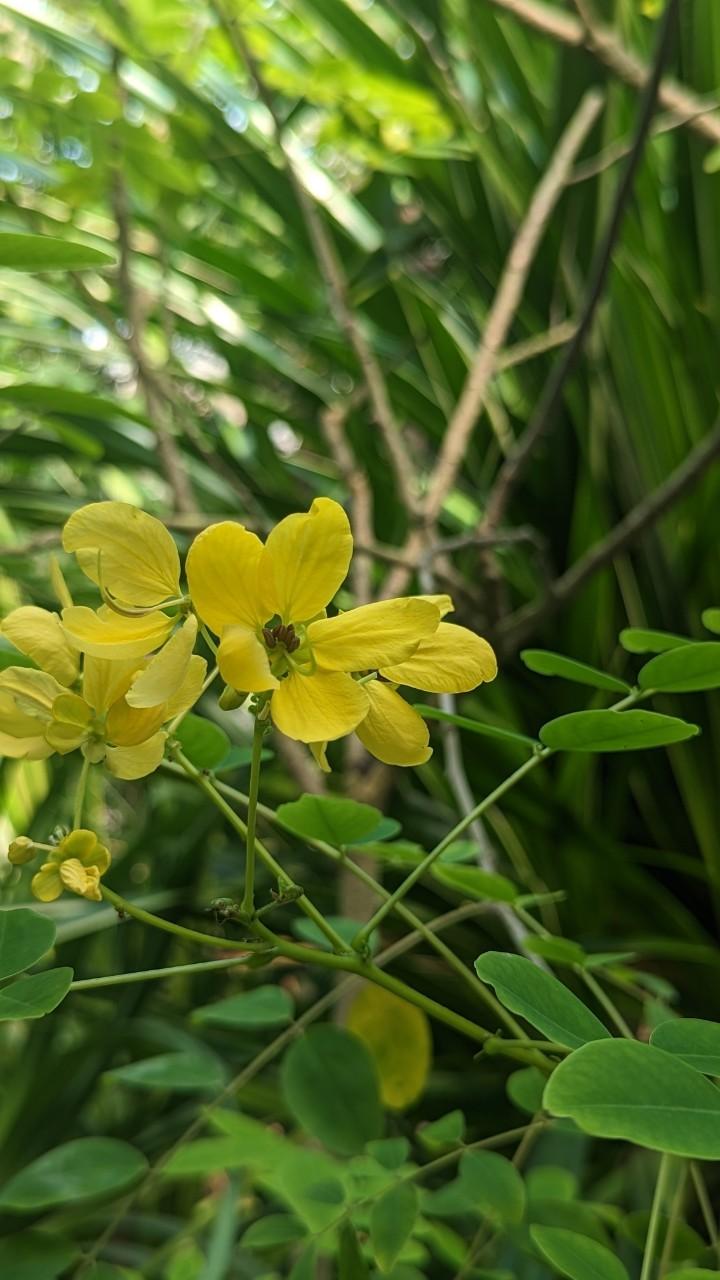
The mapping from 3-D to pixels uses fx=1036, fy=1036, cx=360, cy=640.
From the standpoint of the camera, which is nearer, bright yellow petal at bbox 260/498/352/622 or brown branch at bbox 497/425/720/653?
bright yellow petal at bbox 260/498/352/622

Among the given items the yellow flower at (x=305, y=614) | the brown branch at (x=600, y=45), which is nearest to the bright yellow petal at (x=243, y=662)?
the yellow flower at (x=305, y=614)

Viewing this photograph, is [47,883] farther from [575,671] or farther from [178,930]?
[575,671]

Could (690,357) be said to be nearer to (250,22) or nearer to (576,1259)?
(250,22)

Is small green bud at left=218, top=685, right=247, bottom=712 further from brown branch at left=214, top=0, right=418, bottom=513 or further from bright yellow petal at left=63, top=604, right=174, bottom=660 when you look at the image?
brown branch at left=214, top=0, right=418, bottom=513

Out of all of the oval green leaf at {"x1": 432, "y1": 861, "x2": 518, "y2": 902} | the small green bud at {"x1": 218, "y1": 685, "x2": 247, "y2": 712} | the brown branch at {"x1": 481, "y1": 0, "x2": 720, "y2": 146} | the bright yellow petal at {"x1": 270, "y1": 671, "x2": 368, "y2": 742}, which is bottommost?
the oval green leaf at {"x1": 432, "y1": 861, "x2": 518, "y2": 902}

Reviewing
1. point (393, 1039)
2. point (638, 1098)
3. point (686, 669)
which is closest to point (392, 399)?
point (393, 1039)

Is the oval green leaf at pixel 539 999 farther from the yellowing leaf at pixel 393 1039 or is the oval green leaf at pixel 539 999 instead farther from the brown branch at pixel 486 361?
the brown branch at pixel 486 361

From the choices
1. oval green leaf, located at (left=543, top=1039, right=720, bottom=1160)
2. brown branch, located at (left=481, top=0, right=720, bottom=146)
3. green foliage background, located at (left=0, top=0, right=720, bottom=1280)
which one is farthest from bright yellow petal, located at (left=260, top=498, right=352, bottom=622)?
brown branch, located at (left=481, top=0, right=720, bottom=146)
